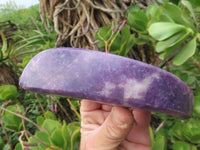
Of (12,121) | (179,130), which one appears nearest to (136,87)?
(179,130)

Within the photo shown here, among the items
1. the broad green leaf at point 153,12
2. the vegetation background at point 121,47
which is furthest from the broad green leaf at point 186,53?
the broad green leaf at point 153,12

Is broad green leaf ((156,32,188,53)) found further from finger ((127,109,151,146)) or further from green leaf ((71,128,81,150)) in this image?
green leaf ((71,128,81,150))

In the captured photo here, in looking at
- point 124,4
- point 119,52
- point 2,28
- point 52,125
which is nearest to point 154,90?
point 119,52

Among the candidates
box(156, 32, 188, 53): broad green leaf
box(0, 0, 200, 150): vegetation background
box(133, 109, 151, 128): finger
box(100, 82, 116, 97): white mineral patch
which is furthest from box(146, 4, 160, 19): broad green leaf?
box(100, 82, 116, 97): white mineral patch

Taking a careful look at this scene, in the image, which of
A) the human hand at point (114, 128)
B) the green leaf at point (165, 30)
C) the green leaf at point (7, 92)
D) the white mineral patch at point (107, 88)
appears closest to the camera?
the white mineral patch at point (107, 88)

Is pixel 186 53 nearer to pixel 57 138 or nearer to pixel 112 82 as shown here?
pixel 112 82

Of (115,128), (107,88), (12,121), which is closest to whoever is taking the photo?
(107,88)

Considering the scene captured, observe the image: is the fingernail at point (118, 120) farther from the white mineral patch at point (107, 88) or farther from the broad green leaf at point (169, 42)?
the broad green leaf at point (169, 42)
